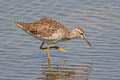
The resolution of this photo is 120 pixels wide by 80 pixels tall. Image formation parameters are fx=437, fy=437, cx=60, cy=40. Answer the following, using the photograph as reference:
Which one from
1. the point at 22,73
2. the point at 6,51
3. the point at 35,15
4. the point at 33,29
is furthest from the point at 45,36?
the point at 35,15

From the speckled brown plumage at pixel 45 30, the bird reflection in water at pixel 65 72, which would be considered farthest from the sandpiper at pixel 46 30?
the bird reflection in water at pixel 65 72


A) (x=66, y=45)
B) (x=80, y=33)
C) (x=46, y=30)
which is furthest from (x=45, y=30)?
(x=80, y=33)

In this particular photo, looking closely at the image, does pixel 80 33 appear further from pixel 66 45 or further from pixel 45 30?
pixel 45 30

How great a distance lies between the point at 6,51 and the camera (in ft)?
44.8

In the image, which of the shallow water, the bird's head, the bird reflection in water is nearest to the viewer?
the bird reflection in water

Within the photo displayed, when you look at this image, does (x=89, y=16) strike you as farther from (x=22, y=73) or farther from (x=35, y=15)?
(x=22, y=73)

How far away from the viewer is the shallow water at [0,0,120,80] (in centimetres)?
1195

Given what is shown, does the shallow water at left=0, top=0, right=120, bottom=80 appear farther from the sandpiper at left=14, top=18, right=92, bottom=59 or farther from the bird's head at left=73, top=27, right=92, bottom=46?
the sandpiper at left=14, top=18, right=92, bottom=59

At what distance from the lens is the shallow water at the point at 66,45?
1195 centimetres

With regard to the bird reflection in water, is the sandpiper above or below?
above

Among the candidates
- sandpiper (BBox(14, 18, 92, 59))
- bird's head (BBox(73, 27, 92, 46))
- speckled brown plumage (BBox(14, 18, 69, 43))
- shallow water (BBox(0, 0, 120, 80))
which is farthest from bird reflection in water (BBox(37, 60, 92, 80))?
bird's head (BBox(73, 27, 92, 46))

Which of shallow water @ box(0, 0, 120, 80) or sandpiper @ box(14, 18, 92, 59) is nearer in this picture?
shallow water @ box(0, 0, 120, 80)

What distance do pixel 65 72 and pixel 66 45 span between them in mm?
2684

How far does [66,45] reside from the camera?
14719mm
